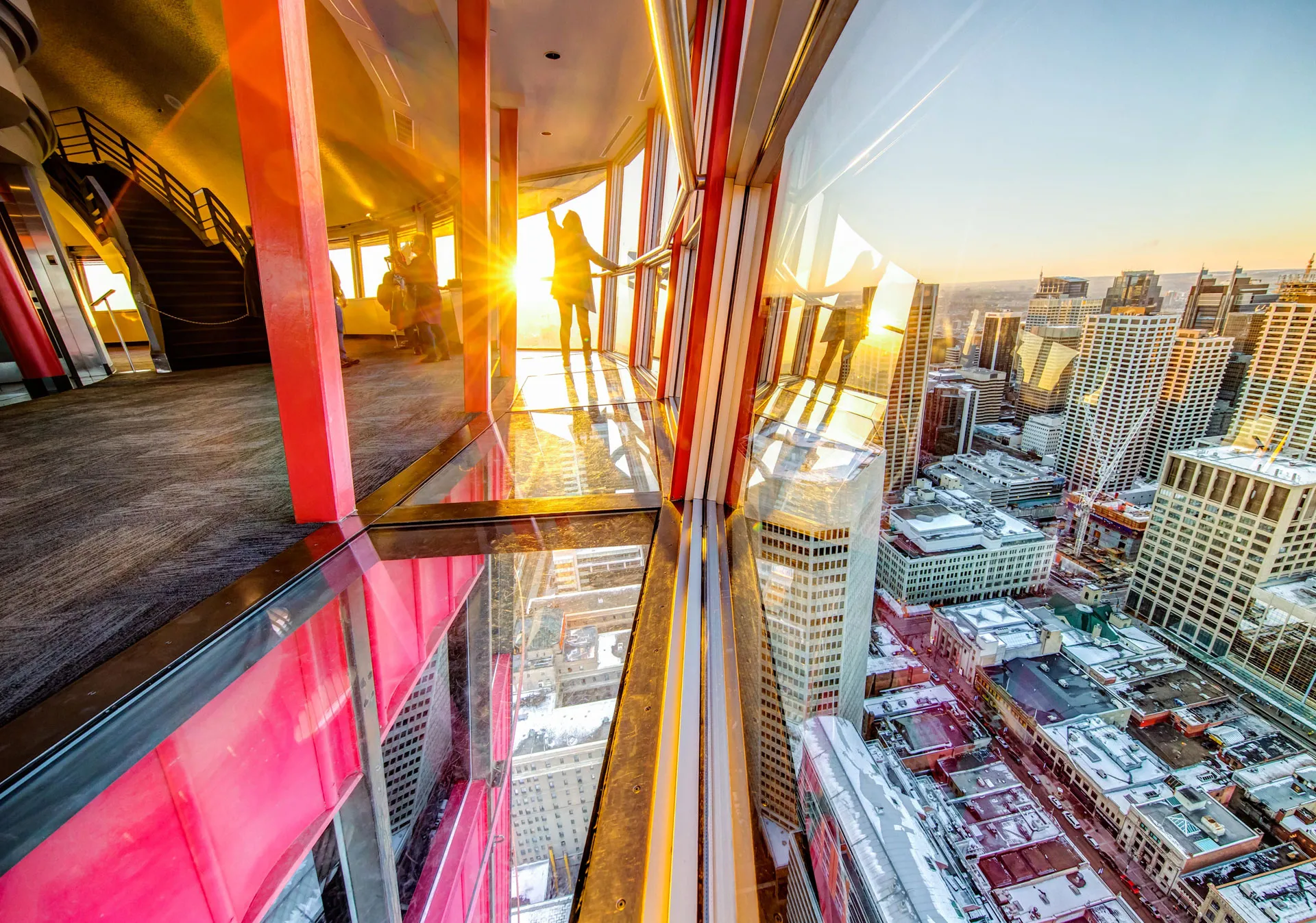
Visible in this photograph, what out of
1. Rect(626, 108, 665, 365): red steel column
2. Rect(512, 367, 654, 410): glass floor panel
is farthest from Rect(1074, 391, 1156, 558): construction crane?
Rect(626, 108, 665, 365): red steel column

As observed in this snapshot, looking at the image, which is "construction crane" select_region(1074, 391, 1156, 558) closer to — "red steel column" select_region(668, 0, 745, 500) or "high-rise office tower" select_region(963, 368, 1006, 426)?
"high-rise office tower" select_region(963, 368, 1006, 426)

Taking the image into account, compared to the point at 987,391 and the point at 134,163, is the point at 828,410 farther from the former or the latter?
the point at 134,163

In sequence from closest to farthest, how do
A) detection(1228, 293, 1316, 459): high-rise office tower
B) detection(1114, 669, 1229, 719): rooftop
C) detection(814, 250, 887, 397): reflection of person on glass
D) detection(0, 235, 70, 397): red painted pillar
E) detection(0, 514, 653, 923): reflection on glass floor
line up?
detection(1228, 293, 1316, 459): high-rise office tower → detection(1114, 669, 1229, 719): rooftop → detection(0, 514, 653, 923): reflection on glass floor → detection(814, 250, 887, 397): reflection of person on glass → detection(0, 235, 70, 397): red painted pillar

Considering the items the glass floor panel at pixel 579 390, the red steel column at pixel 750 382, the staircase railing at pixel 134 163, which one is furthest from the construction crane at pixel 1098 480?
the staircase railing at pixel 134 163

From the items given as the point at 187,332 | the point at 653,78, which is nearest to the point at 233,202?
the point at 187,332

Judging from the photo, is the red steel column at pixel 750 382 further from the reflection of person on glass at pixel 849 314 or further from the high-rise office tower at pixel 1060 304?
the high-rise office tower at pixel 1060 304

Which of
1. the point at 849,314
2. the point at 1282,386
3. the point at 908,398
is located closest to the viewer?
the point at 1282,386

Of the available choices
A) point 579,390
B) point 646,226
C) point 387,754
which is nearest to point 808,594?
point 387,754

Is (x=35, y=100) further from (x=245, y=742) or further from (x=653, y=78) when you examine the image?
(x=245, y=742)
